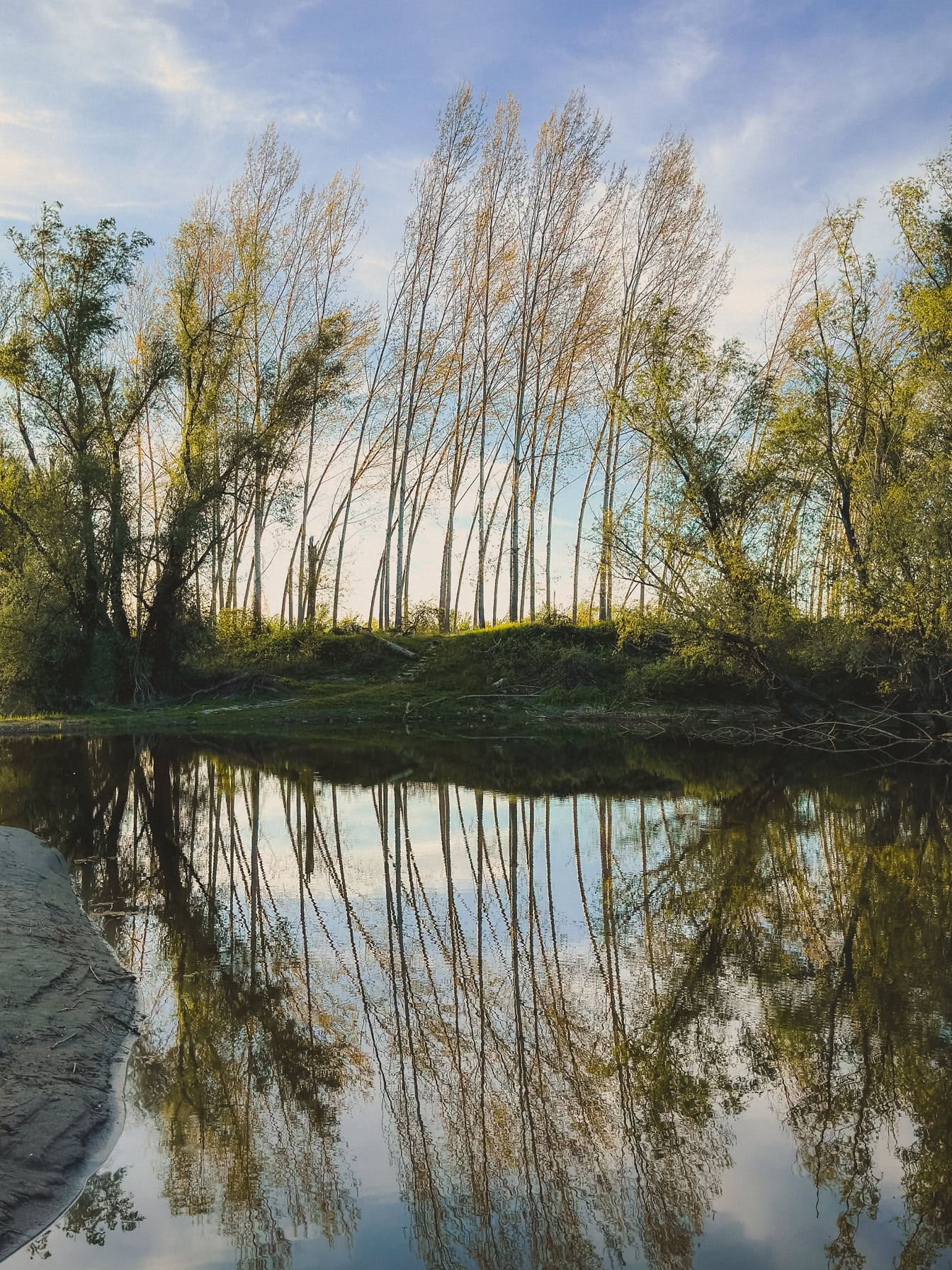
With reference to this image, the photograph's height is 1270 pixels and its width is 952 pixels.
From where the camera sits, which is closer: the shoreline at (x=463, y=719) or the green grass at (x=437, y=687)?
the shoreline at (x=463, y=719)

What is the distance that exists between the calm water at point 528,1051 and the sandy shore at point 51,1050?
0.12m

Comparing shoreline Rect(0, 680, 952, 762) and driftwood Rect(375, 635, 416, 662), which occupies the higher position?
driftwood Rect(375, 635, 416, 662)

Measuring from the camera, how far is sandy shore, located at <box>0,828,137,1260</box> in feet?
10.9

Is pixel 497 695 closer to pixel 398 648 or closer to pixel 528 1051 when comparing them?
pixel 398 648

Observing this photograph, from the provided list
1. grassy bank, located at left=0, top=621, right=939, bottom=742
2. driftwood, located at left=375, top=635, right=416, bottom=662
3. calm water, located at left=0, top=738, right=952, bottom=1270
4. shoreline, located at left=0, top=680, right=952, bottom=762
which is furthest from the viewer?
driftwood, located at left=375, top=635, right=416, bottom=662

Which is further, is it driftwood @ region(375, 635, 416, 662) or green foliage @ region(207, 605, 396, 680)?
driftwood @ region(375, 635, 416, 662)

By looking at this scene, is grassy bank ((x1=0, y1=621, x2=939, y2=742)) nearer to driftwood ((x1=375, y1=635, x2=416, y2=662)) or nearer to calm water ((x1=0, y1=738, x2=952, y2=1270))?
driftwood ((x1=375, y1=635, x2=416, y2=662))

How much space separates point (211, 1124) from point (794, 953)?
3539 mm

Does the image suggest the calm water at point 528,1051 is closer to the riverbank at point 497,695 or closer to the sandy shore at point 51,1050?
the sandy shore at point 51,1050

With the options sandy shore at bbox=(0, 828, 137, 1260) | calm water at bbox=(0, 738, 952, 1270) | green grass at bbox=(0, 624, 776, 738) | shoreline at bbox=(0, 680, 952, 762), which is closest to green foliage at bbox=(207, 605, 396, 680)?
green grass at bbox=(0, 624, 776, 738)

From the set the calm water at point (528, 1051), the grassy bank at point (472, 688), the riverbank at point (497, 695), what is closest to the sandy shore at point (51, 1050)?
the calm water at point (528, 1051)

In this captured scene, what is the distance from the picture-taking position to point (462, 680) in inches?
1005

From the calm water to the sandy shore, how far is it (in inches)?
4.7

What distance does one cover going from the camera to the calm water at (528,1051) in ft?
10.3
